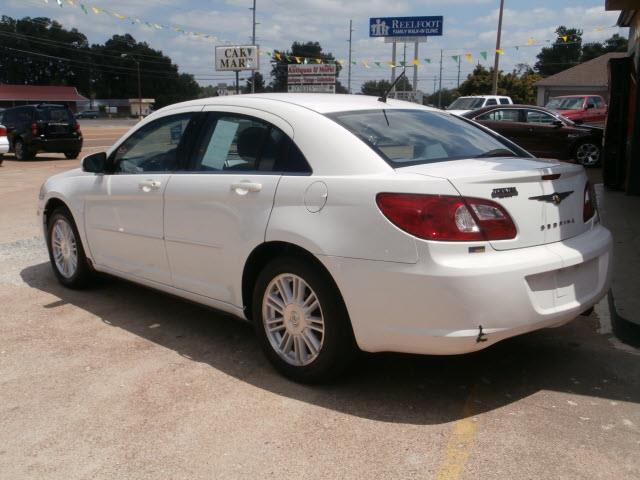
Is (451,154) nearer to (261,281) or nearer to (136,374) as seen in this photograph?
(261,281)

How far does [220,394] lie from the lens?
12.4ft

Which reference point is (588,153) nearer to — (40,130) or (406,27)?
(406,27)

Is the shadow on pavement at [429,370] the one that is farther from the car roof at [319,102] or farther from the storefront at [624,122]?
the storefront at [624,122]

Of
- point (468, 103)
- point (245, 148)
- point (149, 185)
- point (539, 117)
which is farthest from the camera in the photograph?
point (468, 103)

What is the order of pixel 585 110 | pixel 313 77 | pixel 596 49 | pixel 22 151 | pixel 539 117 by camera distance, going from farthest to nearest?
pixel 596 49 < pixel 313 77 < pixel 585 110 < pixel 22 151 < pixel 539 117

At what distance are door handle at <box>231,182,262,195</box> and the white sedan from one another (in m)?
0.01

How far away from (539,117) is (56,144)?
564 inches

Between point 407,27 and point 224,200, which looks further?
point 407,27

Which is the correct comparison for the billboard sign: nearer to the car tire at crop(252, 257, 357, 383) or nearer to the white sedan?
the white sedan

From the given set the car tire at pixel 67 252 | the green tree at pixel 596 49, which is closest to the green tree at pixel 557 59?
the green tree at pixel 596 49

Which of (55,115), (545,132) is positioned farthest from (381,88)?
(55,115)

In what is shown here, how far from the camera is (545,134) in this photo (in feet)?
57.9

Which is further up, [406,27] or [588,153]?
[406,27]

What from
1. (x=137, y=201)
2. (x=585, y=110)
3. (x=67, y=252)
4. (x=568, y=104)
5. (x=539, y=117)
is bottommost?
(x=67, y=252)
